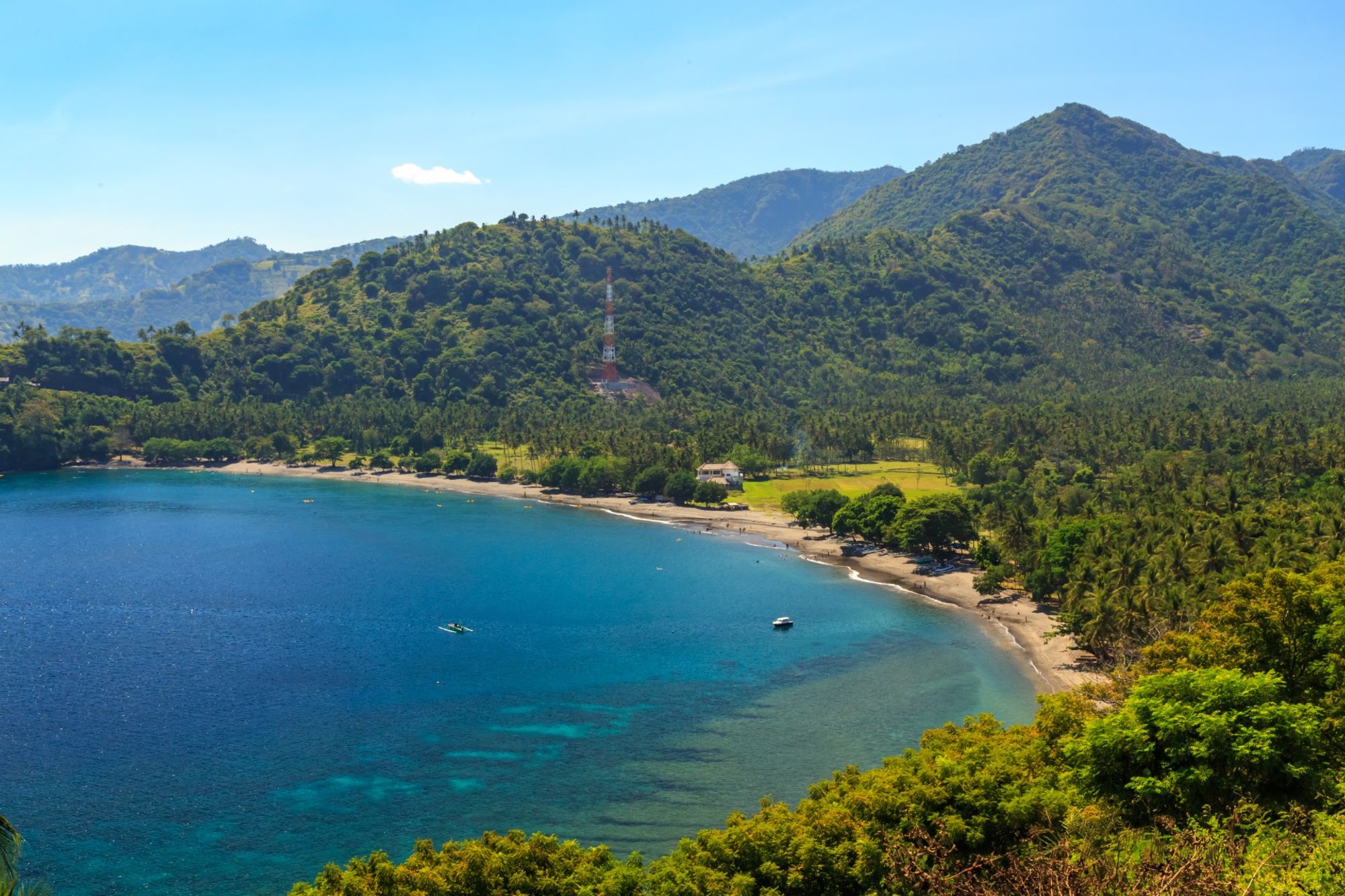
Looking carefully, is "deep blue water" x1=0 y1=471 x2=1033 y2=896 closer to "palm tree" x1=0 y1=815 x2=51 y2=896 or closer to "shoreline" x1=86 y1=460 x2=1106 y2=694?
"shoreline" x1=86 y1=460 x2=1106 y2=694

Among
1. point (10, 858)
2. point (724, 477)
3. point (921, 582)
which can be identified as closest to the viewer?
point (10, 858)

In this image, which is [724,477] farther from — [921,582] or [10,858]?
[10,858]

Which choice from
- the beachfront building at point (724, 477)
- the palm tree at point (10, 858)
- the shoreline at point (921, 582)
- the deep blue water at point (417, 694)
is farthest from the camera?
the beachfront building at point (724, 477)

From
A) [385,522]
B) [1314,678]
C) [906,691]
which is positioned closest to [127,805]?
[906,691]

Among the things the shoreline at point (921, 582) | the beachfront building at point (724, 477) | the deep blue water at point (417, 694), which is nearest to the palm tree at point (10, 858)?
the deep blue water at point (417, 694)

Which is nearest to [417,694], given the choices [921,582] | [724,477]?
[921,582]

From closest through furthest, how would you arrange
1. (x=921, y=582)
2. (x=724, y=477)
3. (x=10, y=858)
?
1. (x=10, y=858)
2. (x=921, y=582)
3. (x=724, y=477)

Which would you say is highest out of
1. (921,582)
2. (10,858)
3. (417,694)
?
(10,858)

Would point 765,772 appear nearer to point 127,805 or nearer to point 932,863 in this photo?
point 932,863

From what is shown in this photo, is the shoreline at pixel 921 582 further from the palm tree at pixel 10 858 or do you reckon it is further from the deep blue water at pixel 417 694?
the palm tree at pixel 10 858
